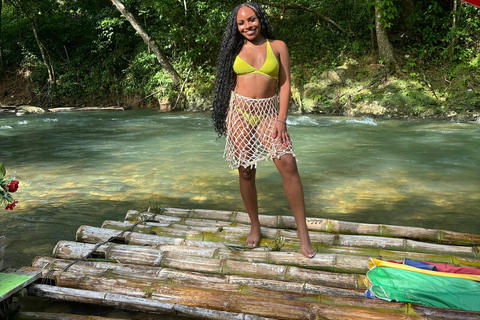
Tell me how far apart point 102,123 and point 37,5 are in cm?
889

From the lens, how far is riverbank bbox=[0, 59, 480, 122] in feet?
37.7

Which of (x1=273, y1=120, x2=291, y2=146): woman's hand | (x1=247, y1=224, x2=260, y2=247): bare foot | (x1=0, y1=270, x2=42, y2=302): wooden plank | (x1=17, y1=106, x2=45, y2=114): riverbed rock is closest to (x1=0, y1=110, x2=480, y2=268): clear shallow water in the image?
(x1=0, y1=270, x2=42, y2=302): wooden plank

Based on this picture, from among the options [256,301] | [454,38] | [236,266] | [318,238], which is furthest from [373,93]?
[256,301]

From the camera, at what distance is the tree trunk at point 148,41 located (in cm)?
1420

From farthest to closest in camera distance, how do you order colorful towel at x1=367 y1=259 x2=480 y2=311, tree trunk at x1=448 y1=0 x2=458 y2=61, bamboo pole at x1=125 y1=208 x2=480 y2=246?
1. tree trunk at x1=448 y1=0 x2=458 y2=61
2. bamboo pole at x1=125 y1=208 x2=480 y2=246
3. colorful towel at x1=367 y1=259 x2=480 y2=311

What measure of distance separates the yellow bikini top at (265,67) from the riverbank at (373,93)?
9.61m

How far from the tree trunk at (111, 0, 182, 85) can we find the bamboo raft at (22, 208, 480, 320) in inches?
456

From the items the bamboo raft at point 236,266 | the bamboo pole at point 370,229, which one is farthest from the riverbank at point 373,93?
the bamboo raft at point 236,266

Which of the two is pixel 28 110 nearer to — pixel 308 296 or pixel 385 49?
pixel 385 49

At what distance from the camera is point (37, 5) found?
18094 millimetres

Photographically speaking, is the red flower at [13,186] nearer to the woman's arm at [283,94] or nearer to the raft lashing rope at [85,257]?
the raft lashing rope at [85,257]

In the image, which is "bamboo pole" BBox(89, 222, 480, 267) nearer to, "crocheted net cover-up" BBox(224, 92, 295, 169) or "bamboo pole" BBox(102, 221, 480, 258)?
"bamboo pole" BBox(102, 221, 480, 258)

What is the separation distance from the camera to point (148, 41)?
1457 cm

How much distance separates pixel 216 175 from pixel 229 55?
345cm
